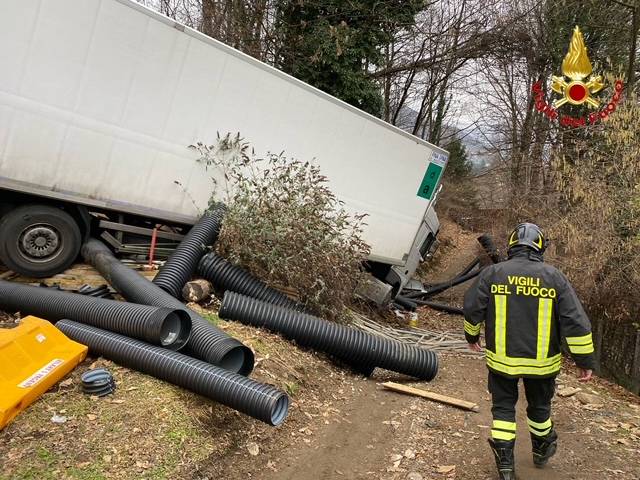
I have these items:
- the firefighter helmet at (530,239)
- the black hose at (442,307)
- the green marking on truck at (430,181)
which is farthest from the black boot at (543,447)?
the black hose at (442,307)

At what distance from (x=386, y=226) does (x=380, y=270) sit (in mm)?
1132

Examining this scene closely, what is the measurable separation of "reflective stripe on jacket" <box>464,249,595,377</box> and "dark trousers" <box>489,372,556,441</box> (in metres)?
0.13

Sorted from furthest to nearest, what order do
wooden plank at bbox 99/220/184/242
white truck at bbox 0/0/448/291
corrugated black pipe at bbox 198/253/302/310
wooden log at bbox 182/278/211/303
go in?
1. wooden plank at bbox 99/220/184/242
2. corrugated black pipe at bbox 198/253/302/310
3. wooden log at bbox 182/278/211/303
4. white truck at bbox 0/0/448/291

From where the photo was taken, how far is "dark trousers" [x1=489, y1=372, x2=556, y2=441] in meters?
3.70

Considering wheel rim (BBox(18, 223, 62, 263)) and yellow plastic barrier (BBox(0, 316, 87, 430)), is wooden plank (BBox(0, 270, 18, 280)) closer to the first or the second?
wheel rim (BBox(18, 223, 62, 263))

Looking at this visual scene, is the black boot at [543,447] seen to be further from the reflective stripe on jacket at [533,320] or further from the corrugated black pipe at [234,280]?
the corrugated black pipe at [234,280]

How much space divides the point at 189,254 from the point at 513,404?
4.17 meters

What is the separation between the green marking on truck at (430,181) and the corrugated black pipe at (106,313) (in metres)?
6.14

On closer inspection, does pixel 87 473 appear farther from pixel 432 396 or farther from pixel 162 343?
pixel 432 396

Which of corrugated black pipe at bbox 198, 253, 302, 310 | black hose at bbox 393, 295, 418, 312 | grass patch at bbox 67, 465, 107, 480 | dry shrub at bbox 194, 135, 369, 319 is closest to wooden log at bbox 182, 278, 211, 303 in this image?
corrugated black pipe at bbox 198, 253, 302, 310

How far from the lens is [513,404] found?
3.76m

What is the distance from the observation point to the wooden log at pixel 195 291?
20.4 feet

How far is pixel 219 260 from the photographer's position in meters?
6.75

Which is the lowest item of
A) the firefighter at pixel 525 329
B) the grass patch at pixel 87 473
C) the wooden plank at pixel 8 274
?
the wooden plank at pixel 8 274
